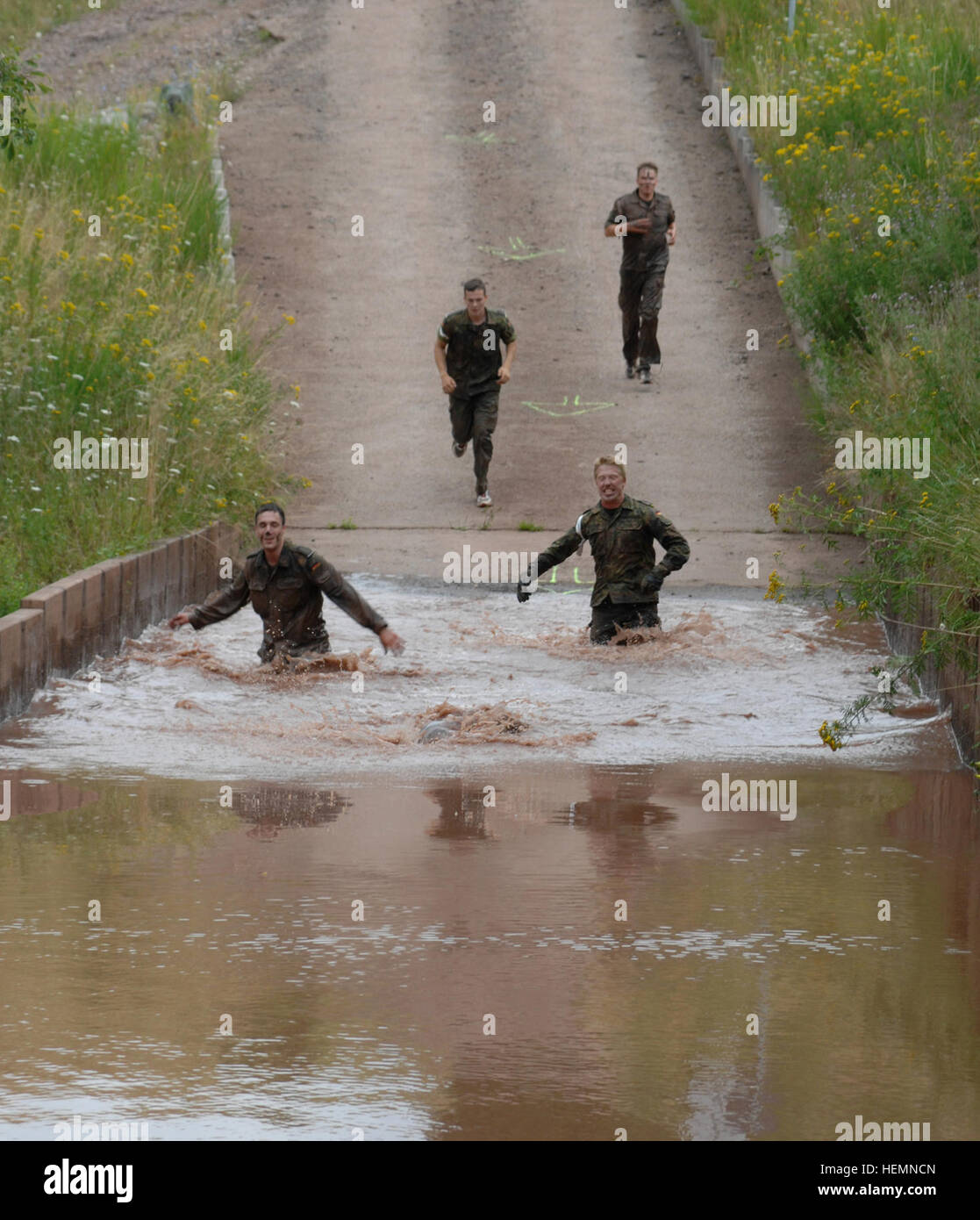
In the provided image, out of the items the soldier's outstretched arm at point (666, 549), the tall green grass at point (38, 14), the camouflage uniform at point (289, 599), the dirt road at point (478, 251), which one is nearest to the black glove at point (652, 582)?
the soldier's outstretched arm at point (666, 549)

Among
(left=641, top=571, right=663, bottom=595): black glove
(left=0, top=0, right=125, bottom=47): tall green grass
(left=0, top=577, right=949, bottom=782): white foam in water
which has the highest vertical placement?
(left=0, top=0, right=125, bottom=47): tall green grass

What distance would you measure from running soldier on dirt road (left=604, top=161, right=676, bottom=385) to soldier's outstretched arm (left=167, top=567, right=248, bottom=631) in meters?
8.81

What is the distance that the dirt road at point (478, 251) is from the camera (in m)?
17.5

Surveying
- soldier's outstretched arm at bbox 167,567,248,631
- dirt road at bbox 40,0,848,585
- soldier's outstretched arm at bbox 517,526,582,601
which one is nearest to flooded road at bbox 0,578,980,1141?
soldier's outstretched arm at bbox 167,567,248,631

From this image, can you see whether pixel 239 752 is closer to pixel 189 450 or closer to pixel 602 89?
pixel 189 450

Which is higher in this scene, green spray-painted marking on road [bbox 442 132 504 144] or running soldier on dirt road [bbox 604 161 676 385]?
green spray-painted marking on road [bbox 442 132 504 144]

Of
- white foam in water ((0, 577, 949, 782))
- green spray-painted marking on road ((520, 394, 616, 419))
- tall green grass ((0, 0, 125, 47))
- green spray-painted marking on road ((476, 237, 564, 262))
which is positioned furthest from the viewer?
tall green grass ((0, 0, 125, 47))

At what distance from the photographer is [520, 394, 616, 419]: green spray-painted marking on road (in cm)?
1962

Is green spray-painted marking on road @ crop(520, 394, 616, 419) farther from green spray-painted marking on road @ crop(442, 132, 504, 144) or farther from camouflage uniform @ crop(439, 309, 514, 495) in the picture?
green spray-painted marking on road @ crop(442, 132, 504, 144)

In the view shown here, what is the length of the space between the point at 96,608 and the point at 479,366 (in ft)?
20.8

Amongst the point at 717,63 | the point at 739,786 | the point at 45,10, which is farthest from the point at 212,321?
the point at 45,10

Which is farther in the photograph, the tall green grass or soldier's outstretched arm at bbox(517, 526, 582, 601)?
the tall green grass

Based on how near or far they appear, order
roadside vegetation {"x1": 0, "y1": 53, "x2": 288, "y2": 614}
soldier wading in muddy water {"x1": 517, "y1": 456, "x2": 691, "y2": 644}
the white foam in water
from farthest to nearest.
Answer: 1. roadside vegetation {"x1": 0, "y1": 53, "x2": 288, "y2": 614}
2. soldier wading in muddy water {"x1": 517, "y1": 456, "x2": 691, "y2": 644}
3. the white foam in water

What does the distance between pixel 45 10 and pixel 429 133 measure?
38.0ft
